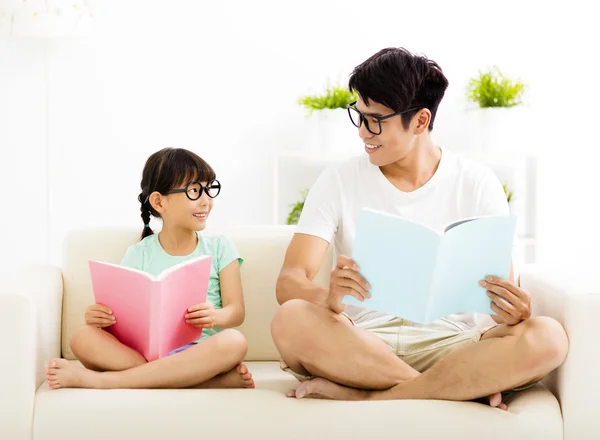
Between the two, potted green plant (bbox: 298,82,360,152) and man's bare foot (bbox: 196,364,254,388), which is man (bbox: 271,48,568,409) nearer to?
man's bare foot (bbox: 196,364,254,388)

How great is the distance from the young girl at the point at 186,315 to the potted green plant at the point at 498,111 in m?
1.84

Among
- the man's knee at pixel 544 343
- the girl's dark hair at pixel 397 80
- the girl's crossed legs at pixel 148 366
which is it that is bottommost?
the girl's crossed legs at pixel 148 366

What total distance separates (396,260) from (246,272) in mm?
719

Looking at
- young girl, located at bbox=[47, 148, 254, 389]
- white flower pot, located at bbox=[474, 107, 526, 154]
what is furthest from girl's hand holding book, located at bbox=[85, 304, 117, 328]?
white flower pot, located at bbox=[474, 107, 526, 154]

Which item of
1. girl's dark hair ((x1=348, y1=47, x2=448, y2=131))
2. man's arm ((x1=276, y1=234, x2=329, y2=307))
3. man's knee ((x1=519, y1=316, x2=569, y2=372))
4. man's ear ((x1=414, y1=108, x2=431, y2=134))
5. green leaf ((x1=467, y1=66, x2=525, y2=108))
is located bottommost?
man's knee ((x1=519, y1=316, x2=569, y2=372))

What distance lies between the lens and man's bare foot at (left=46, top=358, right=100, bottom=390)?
80.3 inches

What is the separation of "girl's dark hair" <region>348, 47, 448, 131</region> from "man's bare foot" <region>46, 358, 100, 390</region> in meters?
0.97

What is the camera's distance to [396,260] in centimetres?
188

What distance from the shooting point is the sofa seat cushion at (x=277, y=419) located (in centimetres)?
192

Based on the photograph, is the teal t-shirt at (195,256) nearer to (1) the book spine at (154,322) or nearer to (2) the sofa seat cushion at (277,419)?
(1) the book spine at (154,322)

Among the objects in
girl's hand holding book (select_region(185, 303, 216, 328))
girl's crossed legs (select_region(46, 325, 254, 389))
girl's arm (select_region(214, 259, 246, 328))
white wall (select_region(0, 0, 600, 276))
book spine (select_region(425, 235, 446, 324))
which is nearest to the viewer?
book spine (select_region(425, 235, 446, 324))

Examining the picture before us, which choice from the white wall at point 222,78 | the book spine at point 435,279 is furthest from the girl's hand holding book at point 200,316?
the white wall at point 222,78

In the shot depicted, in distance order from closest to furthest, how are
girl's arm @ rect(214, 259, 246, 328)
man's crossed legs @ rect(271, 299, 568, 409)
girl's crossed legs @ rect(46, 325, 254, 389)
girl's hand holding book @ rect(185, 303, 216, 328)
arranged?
man's crossed legs @ rect(271, 299, 568, 409), girl's crossed legs @ rect(46, 325, 254, 389), girl's hand holding book @ rect(185, 303, 216, 328), girl's arm @ rect(214, 259, 246, 328)

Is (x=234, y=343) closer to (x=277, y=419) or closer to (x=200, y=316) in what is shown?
(x=200, y=316)
